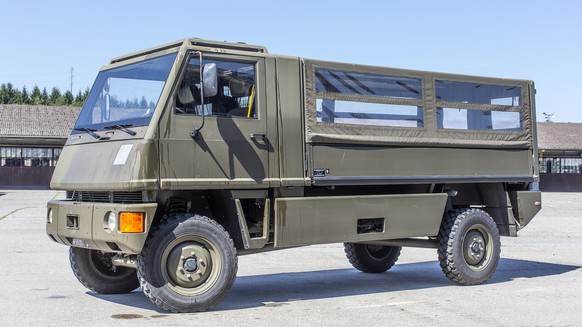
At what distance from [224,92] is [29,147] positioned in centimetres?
4735

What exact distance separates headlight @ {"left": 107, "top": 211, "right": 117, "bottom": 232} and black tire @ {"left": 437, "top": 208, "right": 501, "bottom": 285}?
171 inches

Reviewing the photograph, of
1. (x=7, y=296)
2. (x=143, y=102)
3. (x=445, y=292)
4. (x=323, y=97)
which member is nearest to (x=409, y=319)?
(x=445, y=292)

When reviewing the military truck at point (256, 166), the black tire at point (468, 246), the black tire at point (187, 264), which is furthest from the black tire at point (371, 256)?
the black tire at point (187, 264)

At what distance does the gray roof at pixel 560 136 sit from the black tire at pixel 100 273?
52778mm

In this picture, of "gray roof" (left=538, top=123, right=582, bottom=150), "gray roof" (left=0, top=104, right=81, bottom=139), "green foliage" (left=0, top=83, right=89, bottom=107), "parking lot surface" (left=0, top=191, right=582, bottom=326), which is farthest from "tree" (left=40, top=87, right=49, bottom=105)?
"parking lot surface" (left=0, top=191, right=582, bottom=326)

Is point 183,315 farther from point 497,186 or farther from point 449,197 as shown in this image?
point 497,186

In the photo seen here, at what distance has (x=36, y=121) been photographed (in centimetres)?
5469

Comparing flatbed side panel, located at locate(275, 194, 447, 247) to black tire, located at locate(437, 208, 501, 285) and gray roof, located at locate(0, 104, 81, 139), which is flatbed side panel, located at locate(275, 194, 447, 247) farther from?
gray roof, located at locate(0, 104, 81, 139)

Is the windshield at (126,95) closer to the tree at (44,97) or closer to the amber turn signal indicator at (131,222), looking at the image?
the amber turn signal indicator at (131,222)

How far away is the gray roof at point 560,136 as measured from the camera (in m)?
59.2

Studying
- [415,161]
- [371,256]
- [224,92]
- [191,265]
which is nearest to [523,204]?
[415,161]

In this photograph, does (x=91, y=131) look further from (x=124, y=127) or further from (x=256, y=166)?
(x=256, y=166)

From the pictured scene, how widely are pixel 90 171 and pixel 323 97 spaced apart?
2650 mm

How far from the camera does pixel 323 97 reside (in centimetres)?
909
